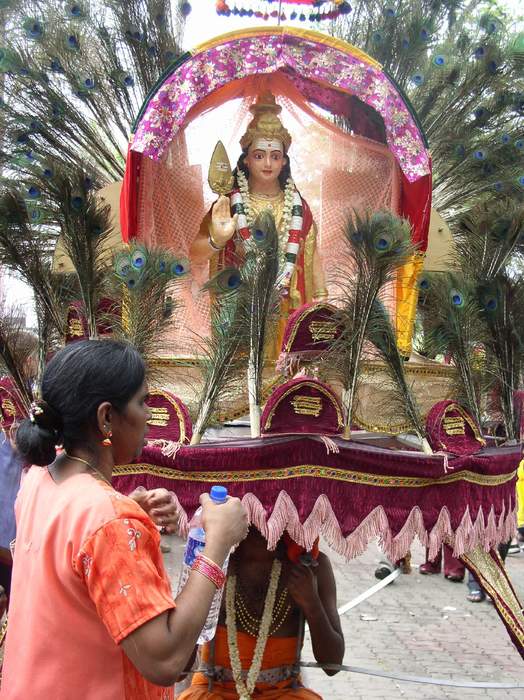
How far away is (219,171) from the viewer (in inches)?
172

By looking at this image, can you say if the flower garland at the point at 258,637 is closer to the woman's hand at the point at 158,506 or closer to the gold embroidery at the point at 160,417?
the gold embroidery at the point at 160,417

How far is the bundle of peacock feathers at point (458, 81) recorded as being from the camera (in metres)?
4.79

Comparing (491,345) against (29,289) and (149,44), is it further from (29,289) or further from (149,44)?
(149,44)

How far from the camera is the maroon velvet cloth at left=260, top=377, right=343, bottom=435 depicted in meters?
2.81

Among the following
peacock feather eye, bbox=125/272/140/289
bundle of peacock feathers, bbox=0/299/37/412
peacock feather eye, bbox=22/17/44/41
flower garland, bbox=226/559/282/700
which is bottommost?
flower garland, bbox=226/559/282/700

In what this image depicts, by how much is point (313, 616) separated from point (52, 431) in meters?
1.57

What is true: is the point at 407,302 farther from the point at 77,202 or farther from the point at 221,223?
the point at 77,202

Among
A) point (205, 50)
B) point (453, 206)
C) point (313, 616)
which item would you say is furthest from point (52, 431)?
point (453, 206)

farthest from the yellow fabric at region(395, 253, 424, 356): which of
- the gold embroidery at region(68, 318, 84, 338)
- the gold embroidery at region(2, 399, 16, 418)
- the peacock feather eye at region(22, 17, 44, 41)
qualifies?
the peacock feather eye at region(22, 17, 44, 41)

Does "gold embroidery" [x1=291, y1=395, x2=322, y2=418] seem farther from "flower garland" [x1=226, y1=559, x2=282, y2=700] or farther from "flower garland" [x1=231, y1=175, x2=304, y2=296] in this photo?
"flower garland" [x1=231, y1=175, x2=304, y2=296]

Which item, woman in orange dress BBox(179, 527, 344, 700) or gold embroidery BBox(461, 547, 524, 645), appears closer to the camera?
woman in orange dress BBox(179, 527, 344, 700)

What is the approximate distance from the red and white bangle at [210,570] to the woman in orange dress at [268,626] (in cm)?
137

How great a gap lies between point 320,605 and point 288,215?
2.35 meters

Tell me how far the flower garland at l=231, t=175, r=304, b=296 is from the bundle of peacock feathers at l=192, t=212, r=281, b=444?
123 centimetres
